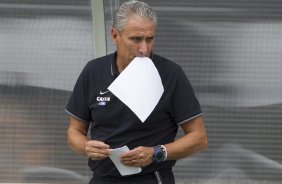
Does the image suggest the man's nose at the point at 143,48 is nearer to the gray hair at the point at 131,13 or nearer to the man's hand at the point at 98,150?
the gray hair at the point at 131,13

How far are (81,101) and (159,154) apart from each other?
52cm

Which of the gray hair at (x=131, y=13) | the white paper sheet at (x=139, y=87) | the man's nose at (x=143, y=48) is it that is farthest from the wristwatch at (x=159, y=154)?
the gray hair at (x=131, y=13)

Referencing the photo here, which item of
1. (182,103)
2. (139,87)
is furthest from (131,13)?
(182,103)

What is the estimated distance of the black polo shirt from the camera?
3.12 meters

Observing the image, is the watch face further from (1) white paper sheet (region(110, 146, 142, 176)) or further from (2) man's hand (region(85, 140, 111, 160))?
(2) man's hand (region(85, 140, 111, 160))

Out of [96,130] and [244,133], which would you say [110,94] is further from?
[244,133]

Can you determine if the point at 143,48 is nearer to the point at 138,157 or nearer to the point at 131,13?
the point at 131,13

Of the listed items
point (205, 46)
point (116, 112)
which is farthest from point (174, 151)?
point (205, 46)

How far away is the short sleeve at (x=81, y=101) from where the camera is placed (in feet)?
10.9

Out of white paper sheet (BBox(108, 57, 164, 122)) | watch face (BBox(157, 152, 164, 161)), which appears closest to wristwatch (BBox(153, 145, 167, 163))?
watch face (BBox(157, 152, 164, 161))

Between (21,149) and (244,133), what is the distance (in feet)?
5.35

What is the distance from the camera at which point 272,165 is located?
4.97 metres

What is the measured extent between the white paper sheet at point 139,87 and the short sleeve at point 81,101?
0.25m

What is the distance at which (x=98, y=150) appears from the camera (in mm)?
3053
